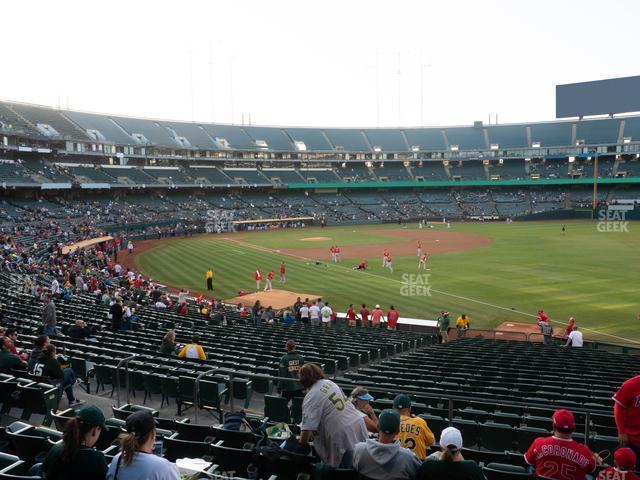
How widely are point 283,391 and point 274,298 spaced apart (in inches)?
791

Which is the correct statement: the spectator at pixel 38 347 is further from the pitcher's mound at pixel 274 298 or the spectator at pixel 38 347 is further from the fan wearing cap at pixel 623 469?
the pitcher's mound at pixel 274 298

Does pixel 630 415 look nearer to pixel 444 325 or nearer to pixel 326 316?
pixel 444 325

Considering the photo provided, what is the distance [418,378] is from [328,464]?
6.78 meters

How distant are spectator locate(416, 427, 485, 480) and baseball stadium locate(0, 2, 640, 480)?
0.06 ft

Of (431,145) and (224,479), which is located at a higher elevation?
(431,145)

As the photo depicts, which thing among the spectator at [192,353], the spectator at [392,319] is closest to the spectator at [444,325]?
the spectator at [392,319]

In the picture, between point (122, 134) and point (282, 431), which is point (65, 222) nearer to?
point (122, 134)

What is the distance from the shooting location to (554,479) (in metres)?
5.11

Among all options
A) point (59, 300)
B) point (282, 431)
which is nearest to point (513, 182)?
point (59, 300)

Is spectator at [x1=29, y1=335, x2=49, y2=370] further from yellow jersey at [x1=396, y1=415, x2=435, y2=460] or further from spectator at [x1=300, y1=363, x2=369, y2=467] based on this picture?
yellow jersey at [x1=396, y1=415, x2=435, y2=460]

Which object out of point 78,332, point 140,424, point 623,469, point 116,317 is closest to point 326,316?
point 116,317
